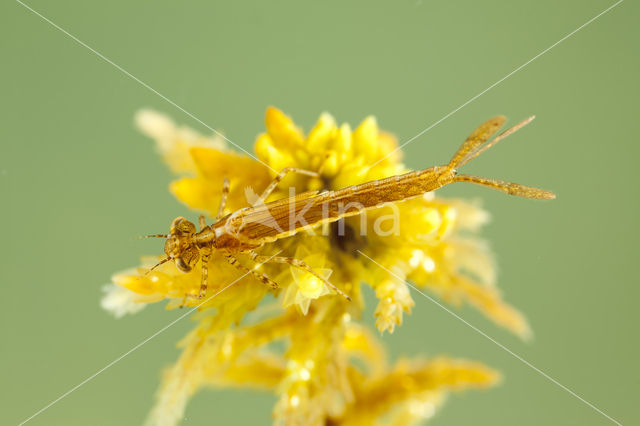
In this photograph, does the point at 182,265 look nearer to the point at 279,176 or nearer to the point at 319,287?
the point at 279,176

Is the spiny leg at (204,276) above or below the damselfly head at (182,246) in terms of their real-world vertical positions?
below

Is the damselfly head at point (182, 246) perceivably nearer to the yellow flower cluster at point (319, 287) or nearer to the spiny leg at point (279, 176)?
the yellow flower cluster at point (319, 287)

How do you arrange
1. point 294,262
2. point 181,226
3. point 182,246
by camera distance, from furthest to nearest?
point 181,226 → point 182,246 → point 294,262

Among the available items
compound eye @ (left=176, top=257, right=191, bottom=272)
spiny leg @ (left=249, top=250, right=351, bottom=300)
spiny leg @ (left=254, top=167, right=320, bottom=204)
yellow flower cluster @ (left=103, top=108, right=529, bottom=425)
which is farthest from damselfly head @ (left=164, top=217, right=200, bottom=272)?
spiny leg @ (left=254, top=167, right=320, bottom=204)

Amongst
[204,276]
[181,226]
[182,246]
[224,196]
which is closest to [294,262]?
[204,276]

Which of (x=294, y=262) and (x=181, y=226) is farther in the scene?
(x=181, y=226)

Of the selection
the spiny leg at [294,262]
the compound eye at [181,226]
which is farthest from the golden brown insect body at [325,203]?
the compound eye at [181,226]

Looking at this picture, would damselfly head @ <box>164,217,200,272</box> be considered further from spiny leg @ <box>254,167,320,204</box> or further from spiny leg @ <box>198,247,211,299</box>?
spiny leg @ <box>254,167,320,204</box>
